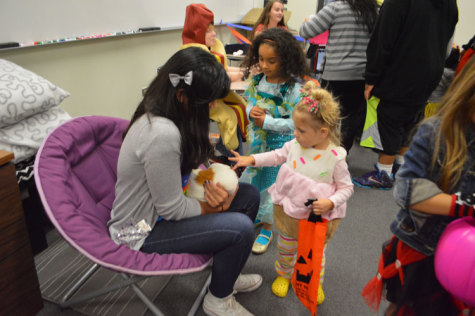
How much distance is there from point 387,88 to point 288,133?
44.4 inches

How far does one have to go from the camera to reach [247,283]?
1.56 meters

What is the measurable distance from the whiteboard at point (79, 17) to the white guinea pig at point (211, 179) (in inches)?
57.5

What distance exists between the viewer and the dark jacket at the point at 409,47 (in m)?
2.06

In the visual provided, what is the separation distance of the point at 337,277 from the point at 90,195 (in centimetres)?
128

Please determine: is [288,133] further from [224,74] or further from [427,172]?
[427,172]

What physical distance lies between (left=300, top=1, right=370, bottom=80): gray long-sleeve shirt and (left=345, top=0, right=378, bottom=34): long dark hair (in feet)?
0.08

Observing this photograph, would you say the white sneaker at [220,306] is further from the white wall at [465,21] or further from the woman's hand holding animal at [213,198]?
the white wall at [465,21]

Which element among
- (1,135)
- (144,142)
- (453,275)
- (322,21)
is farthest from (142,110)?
(322,21)

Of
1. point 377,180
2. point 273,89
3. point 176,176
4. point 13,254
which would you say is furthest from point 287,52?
point 377,180

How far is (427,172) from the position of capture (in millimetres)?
868

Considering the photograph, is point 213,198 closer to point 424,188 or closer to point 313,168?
point 313,168

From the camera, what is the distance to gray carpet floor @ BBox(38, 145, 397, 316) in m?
1.49

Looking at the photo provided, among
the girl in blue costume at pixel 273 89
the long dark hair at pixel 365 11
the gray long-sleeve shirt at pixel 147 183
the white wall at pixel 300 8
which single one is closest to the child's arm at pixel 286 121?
the girl in blue costume at pixel 273 89

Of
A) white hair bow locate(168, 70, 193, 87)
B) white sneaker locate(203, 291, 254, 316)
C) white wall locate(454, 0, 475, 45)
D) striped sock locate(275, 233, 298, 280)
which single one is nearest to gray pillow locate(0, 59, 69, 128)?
white hair bow locate(168, 70, 193, 87)
